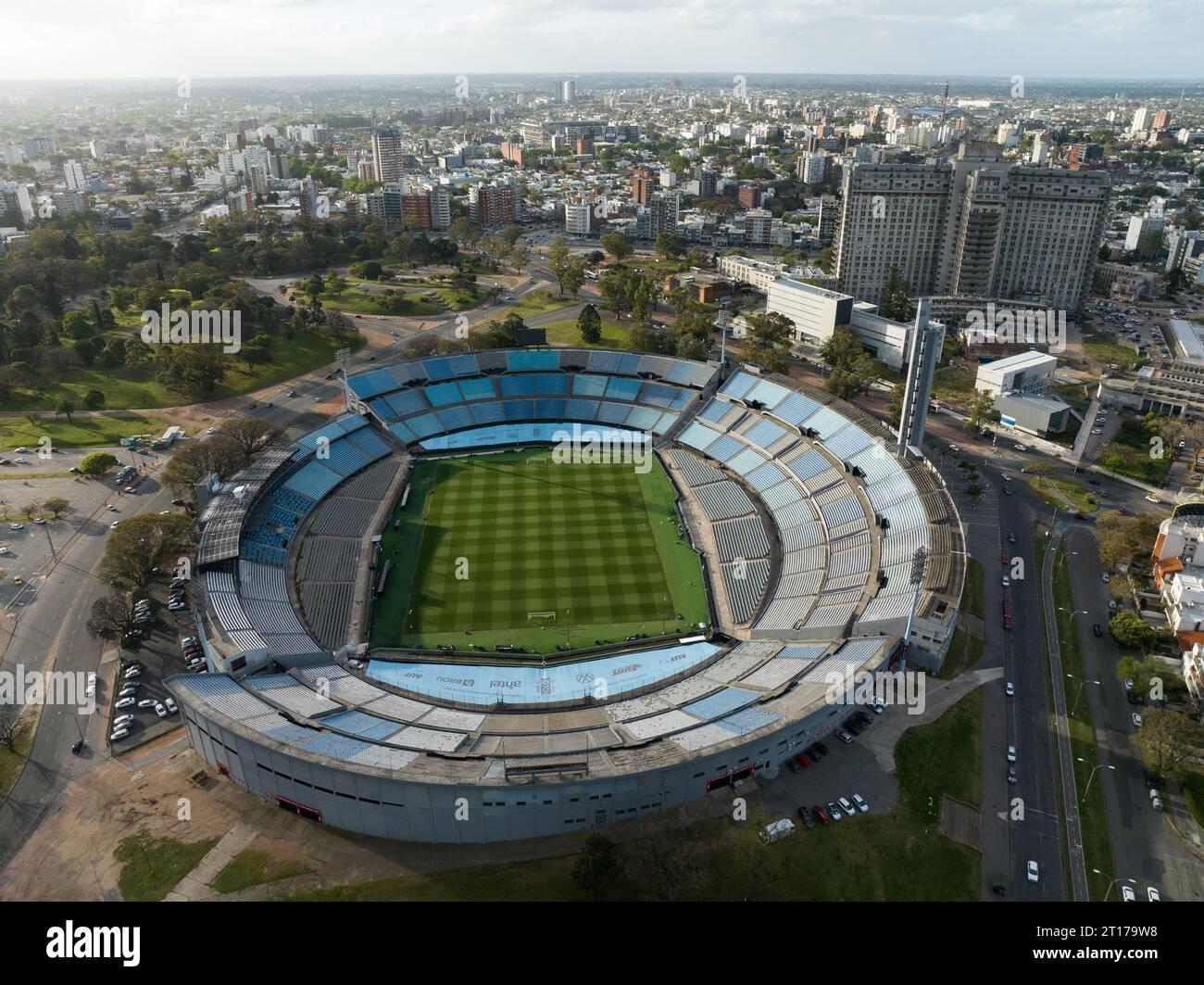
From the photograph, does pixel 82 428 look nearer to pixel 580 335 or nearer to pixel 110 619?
pixel 110 619

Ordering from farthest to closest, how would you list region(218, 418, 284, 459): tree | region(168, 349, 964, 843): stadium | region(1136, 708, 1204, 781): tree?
→ region(218, 418, 284, 459): tree < region(1136, 708, 1204, 781): tree < region(168, 349, 964, 843): stadium

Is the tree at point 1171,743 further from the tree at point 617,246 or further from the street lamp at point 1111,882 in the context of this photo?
the tree at point 617,246

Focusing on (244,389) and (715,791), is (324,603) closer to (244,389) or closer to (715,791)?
(715,791)

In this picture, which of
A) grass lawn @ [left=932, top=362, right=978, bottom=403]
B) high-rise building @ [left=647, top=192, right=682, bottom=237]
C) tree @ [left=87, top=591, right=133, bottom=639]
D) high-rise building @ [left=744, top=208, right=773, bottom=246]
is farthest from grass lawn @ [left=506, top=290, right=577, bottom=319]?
tree @ [left=87, top=591, right=133, bottom=639]

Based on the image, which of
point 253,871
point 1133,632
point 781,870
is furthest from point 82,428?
point 1133,632

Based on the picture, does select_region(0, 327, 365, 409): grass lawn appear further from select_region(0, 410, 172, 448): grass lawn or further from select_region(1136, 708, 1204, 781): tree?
select_region(1136, 708, 1204, 781): tree

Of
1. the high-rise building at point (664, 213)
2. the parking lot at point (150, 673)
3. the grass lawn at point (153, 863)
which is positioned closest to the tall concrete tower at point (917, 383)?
the grass lawn at point (153, 863)
